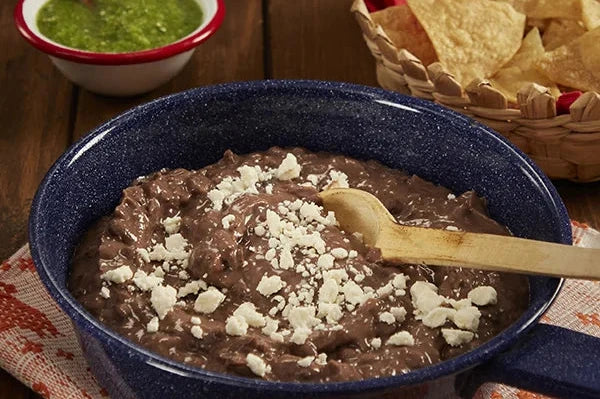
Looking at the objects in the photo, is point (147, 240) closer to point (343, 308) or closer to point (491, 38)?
point (343, 308)

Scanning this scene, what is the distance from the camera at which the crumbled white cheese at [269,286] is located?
1.94 m

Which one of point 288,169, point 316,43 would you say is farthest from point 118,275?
point 316,43

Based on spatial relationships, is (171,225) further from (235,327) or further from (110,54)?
(110,54)

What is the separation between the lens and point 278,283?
1944 mm

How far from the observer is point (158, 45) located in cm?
308

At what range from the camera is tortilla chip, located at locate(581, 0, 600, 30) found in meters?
2.97

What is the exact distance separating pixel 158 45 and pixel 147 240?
43.1 inches

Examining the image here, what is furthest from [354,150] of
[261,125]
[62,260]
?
[62,260]

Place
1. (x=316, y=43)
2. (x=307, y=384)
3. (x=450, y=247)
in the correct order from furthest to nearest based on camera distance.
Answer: (x=316, y=43)
(x=450, y=247)
(x=307, y=384)

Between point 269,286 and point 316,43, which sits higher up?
point 269,286

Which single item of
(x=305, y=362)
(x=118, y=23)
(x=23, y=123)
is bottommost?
(x=23, y=123)

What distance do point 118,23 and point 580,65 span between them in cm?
138

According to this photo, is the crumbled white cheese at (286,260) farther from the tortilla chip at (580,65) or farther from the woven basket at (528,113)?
the tortilla chip at (580,65)

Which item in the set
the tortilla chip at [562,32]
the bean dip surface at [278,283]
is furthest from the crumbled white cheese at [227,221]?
the tortilla chip at [562,32]
